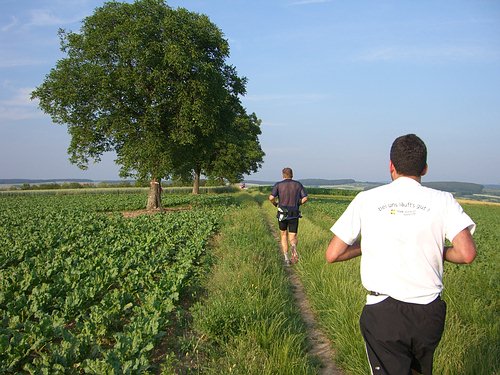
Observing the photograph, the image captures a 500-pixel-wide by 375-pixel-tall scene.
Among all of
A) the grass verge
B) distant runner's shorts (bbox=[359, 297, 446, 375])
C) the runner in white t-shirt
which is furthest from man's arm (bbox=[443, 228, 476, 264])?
the grass verge

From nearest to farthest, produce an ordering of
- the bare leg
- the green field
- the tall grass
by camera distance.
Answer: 1. the tall grass
2. the green field
3. the bare leg

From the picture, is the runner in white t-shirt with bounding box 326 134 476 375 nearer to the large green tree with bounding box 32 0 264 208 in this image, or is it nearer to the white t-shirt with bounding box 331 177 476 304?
the white t-shirt with bounding box 331 177 476 304

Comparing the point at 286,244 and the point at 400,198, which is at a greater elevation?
the point at 400,198

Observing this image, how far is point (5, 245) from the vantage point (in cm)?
1190

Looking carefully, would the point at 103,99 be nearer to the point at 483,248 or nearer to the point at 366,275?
the point at 483,248

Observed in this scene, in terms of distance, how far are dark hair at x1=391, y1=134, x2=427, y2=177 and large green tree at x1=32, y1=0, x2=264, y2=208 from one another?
19.5m

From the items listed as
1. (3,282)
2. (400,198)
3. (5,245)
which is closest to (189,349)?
(400,198)

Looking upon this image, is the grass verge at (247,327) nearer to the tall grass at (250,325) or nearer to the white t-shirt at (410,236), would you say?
the tall grass at (250,325)

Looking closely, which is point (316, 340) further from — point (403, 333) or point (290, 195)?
point (290, 195)

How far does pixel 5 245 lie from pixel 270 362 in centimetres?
1087

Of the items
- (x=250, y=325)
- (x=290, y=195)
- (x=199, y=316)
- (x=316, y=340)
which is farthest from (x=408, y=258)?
(x=290, y=195)

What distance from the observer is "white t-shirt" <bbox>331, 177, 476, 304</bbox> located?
103 inches

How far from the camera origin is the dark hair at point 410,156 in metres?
2.77

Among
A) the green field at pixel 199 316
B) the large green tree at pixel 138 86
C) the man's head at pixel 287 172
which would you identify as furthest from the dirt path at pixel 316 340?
the large green tree at pixel 138 86
